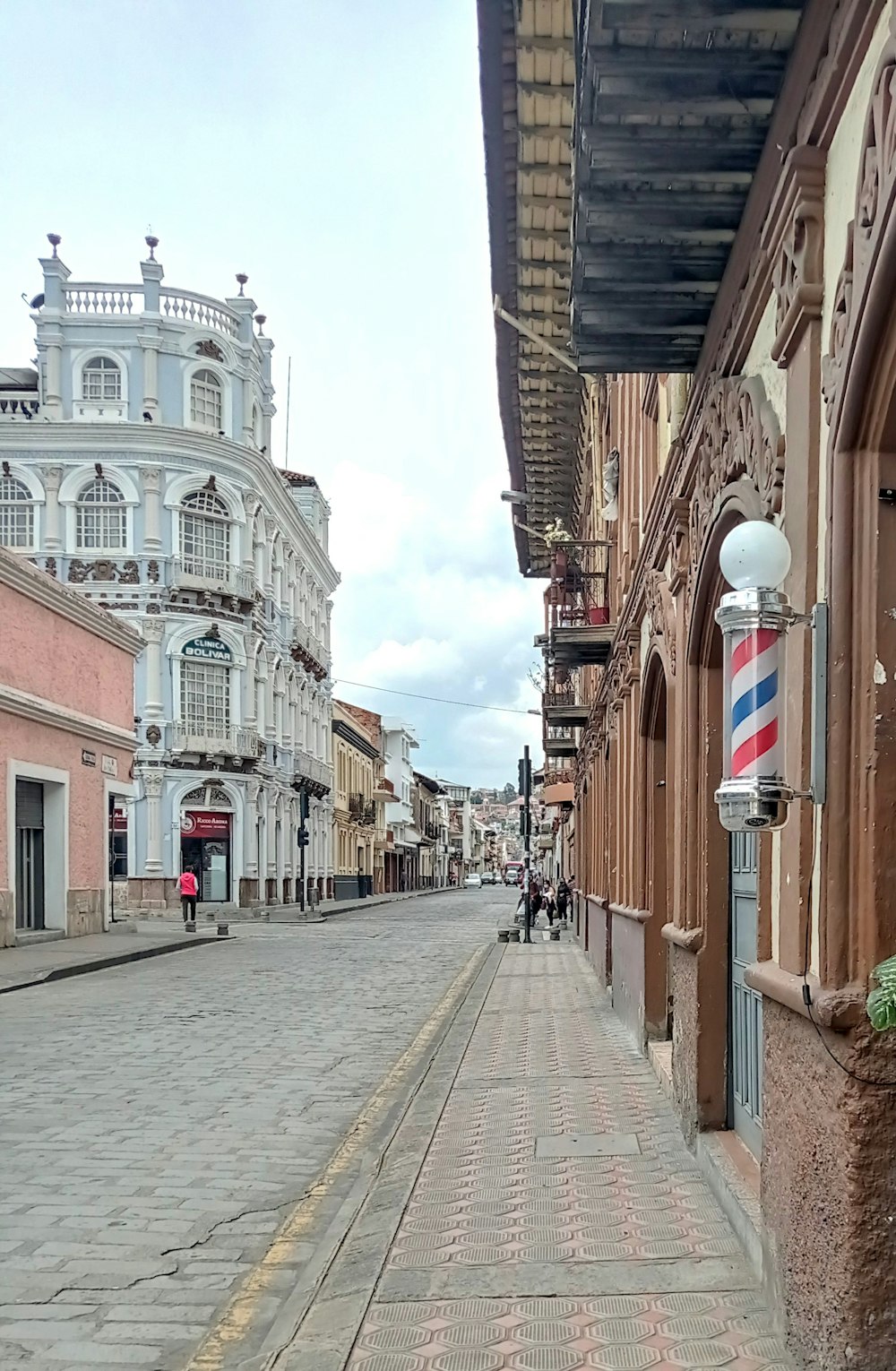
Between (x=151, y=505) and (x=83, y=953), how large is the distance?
19.8 metres

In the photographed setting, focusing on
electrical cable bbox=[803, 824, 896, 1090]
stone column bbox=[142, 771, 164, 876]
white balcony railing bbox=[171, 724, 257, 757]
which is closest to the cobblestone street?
electrical cable bbox=[803, 824, 896, 1090]

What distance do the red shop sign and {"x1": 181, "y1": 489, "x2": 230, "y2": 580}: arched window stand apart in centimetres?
736

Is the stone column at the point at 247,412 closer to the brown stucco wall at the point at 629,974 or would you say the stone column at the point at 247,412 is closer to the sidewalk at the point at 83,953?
the sidewalk at the point at 83,953

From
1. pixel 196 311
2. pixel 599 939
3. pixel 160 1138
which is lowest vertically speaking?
pixel 599 939

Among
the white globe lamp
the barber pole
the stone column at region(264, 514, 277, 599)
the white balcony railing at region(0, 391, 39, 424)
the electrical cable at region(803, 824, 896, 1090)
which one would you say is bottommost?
the electrical cable at region(803, 824, 896, 1090)

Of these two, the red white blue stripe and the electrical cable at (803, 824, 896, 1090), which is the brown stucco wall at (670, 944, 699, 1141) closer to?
the electrical cable at (803, 824, 896, 1090)

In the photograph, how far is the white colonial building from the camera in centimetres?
3534

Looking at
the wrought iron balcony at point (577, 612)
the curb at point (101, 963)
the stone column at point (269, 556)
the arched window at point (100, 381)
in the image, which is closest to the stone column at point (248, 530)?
the stone column at point (269, 556)

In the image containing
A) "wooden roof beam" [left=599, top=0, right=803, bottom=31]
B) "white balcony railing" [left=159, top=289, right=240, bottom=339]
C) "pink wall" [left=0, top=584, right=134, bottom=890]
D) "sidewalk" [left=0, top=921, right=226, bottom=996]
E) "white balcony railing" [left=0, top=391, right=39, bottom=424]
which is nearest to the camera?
"wooden roof beam" [left=599, top=0, right=803, bottom=31]

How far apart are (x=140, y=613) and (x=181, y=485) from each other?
13.3 feet

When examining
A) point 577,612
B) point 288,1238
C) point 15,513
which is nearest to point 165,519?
point 15,513

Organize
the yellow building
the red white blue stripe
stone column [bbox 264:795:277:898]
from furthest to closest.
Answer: the yellow building → stone column [bbox 264:795:277:898] → the red white blue stripe

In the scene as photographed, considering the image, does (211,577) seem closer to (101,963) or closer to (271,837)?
(271,837)

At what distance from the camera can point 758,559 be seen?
351cm
